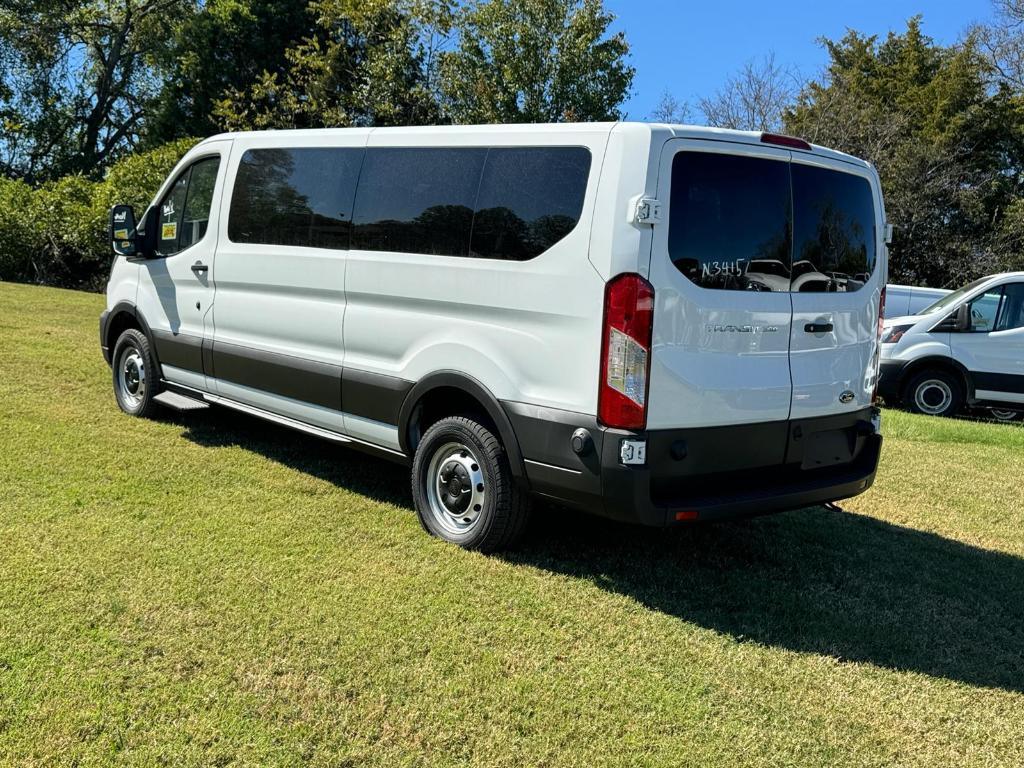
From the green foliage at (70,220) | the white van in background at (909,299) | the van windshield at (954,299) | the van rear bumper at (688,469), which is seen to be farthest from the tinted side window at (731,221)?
the green foliage at (70,220)

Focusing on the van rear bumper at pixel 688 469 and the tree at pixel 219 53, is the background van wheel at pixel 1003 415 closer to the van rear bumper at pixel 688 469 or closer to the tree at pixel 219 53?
the van rear bumper at pixel 688 469

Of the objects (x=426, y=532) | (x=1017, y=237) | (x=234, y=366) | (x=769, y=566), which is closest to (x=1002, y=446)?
(x=769, y=566)

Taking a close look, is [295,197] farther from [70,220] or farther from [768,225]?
[70,220]

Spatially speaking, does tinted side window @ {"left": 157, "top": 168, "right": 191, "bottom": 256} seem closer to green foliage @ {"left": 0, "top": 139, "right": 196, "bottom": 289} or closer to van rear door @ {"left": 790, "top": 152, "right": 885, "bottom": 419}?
van rear door @ {"left": 790, "top": 152, "right": 885, "bottom": 419}

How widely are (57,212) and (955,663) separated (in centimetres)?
1940

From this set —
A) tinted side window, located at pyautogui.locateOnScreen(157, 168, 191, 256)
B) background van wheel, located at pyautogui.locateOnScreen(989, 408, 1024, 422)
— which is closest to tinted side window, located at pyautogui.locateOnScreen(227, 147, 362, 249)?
tinted side window, located at pyautogui.locateOnScreen(157, 168, 191, 256)

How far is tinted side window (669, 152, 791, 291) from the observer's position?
3.97m

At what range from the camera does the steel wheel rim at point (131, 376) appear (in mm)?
7078

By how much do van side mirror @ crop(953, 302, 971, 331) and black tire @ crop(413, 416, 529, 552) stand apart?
8.60 metres

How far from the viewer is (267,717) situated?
3.04 meters

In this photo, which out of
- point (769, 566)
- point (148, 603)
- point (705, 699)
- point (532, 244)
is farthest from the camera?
point (769, 566)

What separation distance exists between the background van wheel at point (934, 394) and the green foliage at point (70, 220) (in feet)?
46.6

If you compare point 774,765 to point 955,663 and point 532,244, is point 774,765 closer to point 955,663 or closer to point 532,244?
point 955,663

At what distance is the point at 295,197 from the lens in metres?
5.62
